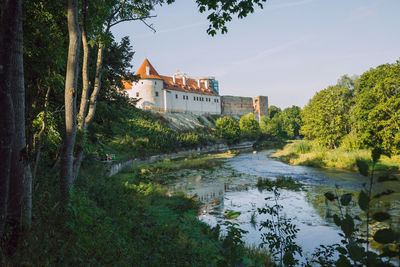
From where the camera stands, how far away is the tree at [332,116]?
28516mm

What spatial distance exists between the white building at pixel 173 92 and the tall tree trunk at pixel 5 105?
136ft

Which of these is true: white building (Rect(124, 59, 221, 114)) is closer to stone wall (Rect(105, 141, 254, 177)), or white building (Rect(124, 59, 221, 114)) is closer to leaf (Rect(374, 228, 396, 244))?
stone wall (Rect(105, 141, 254, 177))

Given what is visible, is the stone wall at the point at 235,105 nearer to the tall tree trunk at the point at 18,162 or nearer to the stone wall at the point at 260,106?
the stone wall at the point at 260,106

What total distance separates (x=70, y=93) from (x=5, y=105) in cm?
255

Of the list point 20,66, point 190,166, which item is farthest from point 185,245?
point 190,166

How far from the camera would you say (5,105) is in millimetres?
3227

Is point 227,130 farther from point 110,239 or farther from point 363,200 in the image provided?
point 363,200

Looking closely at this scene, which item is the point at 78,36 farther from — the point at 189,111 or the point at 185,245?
the point at 189,111

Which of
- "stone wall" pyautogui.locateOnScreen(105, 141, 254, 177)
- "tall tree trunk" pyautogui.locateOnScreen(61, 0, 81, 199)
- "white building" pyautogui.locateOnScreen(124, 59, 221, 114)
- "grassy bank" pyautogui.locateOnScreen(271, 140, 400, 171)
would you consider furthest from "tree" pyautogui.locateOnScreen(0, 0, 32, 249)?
"white building" pyautogui.locateOnScreen(124, 59, 221, 114)

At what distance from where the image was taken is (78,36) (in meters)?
5.59

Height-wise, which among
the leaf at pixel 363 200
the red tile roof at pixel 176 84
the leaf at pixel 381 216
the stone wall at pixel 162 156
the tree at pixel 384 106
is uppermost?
the red tile roof at pixel 176 84

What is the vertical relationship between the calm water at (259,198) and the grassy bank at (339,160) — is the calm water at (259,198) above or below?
below

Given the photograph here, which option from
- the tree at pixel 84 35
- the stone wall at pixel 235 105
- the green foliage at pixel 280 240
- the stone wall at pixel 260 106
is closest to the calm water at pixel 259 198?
the green foliage at pixel 280 240

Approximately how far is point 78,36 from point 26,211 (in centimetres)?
392
